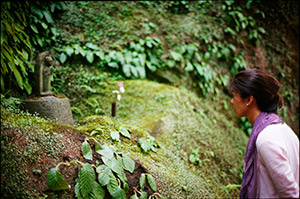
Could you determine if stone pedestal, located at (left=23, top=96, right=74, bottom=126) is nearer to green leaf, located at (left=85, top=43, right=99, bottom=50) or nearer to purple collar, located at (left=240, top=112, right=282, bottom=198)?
green leaf, located at (left=85, top=43, right=99, bottom=50)

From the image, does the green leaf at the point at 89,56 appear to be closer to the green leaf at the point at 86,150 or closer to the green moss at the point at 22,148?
the green moss at the point at 22,148

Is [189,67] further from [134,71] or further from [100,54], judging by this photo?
[100,54]

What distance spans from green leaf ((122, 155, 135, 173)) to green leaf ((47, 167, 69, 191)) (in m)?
0.77

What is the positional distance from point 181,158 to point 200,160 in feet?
1.51

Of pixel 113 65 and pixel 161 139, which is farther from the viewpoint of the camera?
pixel 113 65

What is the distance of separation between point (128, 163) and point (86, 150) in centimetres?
55

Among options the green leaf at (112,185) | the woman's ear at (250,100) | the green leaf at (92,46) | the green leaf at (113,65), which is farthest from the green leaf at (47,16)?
the woman's ear at (250,100)

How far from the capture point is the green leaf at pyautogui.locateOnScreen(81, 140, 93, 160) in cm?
253

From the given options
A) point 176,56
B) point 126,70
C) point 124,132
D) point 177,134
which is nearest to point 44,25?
point 126,70

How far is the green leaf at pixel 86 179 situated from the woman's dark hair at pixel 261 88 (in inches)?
69.6

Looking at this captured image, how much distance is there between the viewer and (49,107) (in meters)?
3.30

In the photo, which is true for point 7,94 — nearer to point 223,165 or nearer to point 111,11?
point 111,11


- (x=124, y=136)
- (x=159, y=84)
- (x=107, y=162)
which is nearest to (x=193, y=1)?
(x=159, y=84)

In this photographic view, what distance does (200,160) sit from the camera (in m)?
4.22
